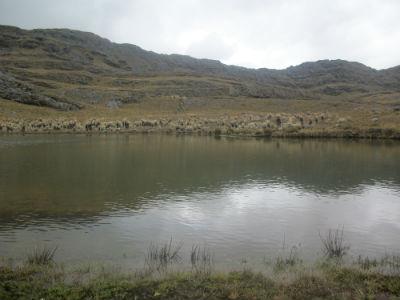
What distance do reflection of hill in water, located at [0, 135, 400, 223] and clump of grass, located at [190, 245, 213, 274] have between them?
8.19m

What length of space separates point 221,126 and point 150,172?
57.9 m

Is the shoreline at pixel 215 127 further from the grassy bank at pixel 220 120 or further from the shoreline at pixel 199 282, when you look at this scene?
the shoreline at pixel 199 282

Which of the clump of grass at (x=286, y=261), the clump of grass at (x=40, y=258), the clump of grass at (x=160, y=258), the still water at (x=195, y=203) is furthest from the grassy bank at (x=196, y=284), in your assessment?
the still water at (x=195, y=203)

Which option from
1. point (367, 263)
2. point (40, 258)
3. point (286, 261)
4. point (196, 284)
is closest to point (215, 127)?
point (286, 261)

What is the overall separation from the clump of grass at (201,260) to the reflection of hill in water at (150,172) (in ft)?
26.9

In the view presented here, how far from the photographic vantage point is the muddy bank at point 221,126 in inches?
2913

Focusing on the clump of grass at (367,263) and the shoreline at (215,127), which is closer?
the clump of grass at (367,263)

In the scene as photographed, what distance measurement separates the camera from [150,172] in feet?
122

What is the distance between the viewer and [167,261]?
50.8 ft

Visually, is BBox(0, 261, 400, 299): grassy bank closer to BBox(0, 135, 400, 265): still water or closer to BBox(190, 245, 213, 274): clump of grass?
BBox(190, 245, 213, 274): clump of grass

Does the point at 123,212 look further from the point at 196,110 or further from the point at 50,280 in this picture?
the point at 196,110

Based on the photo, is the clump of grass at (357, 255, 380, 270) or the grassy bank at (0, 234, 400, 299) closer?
the grassy bank at (0, 234, 400, 299)

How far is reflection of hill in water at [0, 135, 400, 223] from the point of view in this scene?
26.1 m

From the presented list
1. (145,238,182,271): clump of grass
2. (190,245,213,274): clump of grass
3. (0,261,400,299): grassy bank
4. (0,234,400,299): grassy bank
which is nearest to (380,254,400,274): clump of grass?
(0,234,400,299): grassy bank
